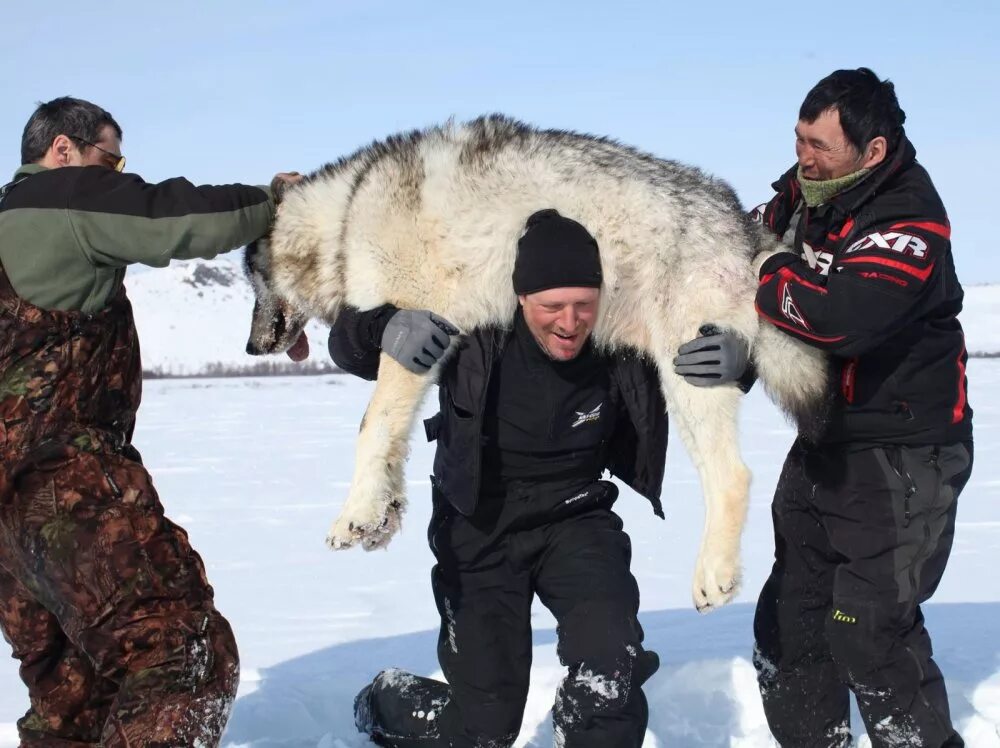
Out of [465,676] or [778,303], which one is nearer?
[778,303]

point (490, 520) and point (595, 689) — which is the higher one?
point (490, 520)

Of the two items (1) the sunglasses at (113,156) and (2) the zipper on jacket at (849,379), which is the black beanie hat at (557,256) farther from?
(1) the sunglasses at (113,156)

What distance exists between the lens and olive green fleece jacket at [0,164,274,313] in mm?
2523

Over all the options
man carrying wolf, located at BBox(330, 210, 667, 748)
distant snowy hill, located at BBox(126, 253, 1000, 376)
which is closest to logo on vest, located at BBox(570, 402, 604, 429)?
man carrying wolf, located at BBox(330, 210, 667, 748)

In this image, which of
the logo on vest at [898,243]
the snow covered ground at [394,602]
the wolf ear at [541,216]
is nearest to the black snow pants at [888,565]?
the logo on vest at [898,243]

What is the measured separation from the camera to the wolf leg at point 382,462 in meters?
2.66

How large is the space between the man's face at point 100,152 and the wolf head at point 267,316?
0.62 m

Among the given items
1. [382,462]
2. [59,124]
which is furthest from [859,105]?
[59,124]

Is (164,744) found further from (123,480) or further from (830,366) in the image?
(830,366)

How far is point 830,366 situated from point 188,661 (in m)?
1.99

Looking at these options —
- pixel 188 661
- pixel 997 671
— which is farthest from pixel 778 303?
pixel 997 671

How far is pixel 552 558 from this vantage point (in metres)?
3.05

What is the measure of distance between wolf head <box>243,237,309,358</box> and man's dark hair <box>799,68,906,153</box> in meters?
1.84

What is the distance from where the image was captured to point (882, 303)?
2.56 metres
